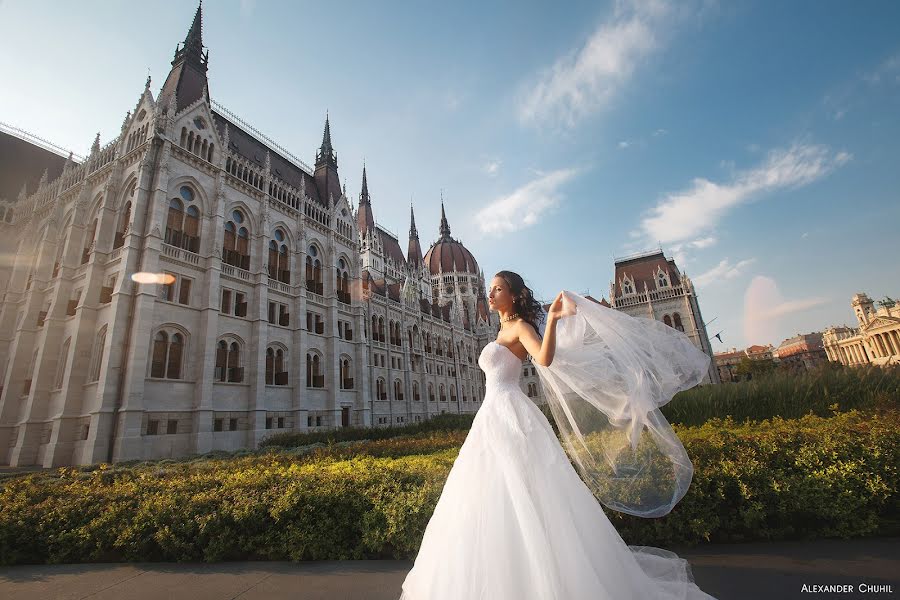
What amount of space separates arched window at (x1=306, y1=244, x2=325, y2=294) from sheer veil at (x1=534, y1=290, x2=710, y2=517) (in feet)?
90.9

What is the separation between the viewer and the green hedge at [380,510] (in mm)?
4332

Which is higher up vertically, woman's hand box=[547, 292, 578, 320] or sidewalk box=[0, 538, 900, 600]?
woman's hand box=[547, 292, 578, 320]

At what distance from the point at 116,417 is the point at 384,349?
23121mm

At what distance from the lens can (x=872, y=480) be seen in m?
4.30

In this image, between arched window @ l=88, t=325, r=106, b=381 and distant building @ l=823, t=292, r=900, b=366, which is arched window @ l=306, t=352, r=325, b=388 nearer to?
arched window @ l=88, t=325, r=106, b=381

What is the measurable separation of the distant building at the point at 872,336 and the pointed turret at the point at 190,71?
2952 inches

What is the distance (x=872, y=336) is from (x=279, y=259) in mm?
87562

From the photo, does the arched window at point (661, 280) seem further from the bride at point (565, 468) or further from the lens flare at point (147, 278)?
the bride at point (565, 468)

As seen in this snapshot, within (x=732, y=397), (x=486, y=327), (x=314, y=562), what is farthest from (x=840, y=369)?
(x=486, y=327)

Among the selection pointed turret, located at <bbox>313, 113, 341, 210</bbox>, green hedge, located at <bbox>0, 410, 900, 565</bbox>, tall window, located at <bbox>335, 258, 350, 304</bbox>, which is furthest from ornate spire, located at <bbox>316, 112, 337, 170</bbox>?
green hedge, located at <bbox>0, 410, 900, 565</bbox>

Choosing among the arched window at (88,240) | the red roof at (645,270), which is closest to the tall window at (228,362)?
the arched window at (88,240)

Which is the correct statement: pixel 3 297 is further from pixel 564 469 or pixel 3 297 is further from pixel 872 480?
pixel 872 480

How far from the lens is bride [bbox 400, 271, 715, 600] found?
2.75 meters

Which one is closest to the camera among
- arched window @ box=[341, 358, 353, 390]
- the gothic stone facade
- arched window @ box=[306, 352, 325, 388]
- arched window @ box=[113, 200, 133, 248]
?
the gothic stone facade
